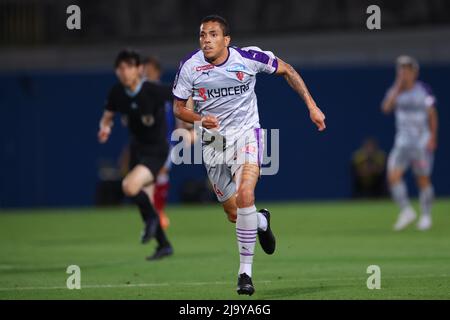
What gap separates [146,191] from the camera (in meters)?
14.7

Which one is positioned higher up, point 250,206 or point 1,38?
point 1,38

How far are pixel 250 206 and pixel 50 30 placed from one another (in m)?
22.4

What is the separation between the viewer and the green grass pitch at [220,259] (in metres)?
10.5

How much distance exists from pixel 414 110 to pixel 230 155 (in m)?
9.73

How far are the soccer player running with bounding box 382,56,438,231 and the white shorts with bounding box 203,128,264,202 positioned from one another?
8237 millimetres

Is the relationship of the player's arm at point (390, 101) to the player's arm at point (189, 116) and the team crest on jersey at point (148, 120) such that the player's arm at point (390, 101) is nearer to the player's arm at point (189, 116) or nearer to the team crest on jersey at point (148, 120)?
the team crest on jersey at point (148, 120)

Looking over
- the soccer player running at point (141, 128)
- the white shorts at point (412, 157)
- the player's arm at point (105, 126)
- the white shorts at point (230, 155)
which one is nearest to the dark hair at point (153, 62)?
the soccer player running at point (141, 128)

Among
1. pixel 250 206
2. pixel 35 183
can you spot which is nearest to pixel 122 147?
pixel 35 183

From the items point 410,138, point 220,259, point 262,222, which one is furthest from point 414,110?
point 262,222

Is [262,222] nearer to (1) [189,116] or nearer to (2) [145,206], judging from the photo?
(1) [189,116]

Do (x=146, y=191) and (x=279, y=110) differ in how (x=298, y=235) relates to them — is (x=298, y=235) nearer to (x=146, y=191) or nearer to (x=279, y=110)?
(x=146, y=191)

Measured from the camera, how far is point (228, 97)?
10.6 metres
